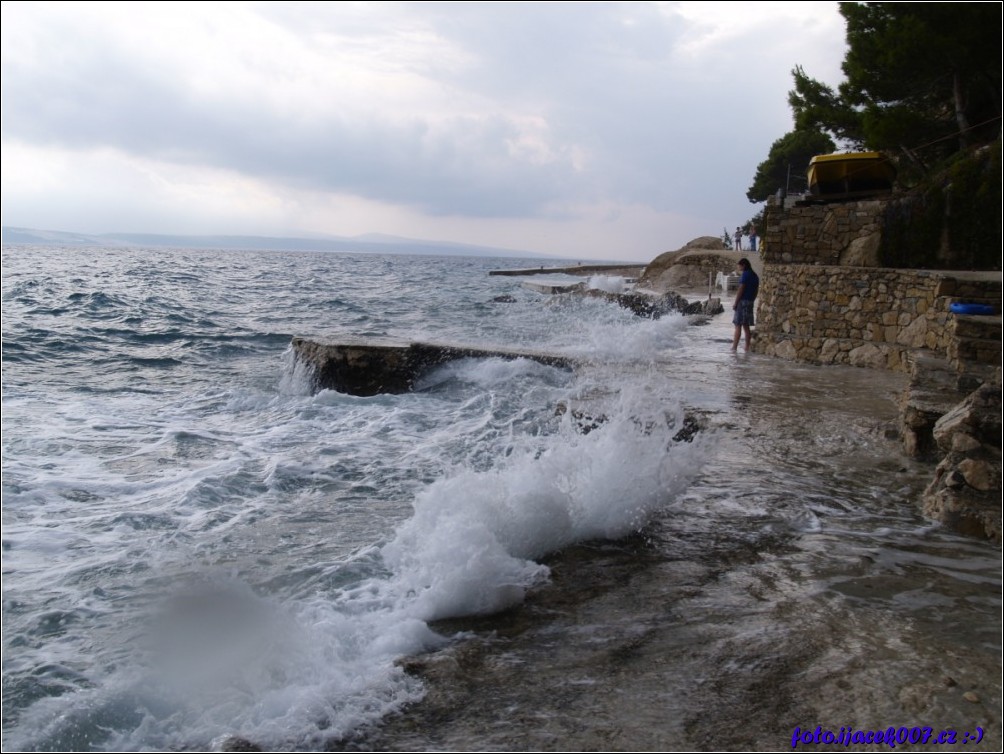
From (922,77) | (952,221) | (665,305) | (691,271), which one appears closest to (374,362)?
(952,221)

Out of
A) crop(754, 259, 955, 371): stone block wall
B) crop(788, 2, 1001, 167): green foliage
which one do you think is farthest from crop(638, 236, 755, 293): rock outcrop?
crop(754, 259, 955, 371): stone block wall

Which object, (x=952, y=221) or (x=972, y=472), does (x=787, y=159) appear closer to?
(x=952, y=221)

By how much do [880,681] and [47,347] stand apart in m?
14.2

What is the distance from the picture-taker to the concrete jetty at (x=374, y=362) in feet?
32.6

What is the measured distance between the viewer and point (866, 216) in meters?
12.8

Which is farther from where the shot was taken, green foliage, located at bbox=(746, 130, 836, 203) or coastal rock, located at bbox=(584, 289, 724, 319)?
green foliage, located at bbox=(746, 130, 836, 203)

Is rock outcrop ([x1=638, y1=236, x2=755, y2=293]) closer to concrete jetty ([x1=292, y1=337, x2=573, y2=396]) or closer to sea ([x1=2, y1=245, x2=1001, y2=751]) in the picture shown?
concrete jetty ([x1=292, y1=337, x2=573, y2=396])

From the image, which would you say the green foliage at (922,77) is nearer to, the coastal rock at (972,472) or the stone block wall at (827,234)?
the stone block wall at (827,234)

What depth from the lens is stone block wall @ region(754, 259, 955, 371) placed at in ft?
35.0

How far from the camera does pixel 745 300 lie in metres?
12.7

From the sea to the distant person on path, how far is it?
13.5ft

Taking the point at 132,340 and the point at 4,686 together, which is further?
the point at 132,340

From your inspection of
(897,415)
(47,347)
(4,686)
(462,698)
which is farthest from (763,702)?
(47,347)

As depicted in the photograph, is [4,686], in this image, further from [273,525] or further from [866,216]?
[866,216]
